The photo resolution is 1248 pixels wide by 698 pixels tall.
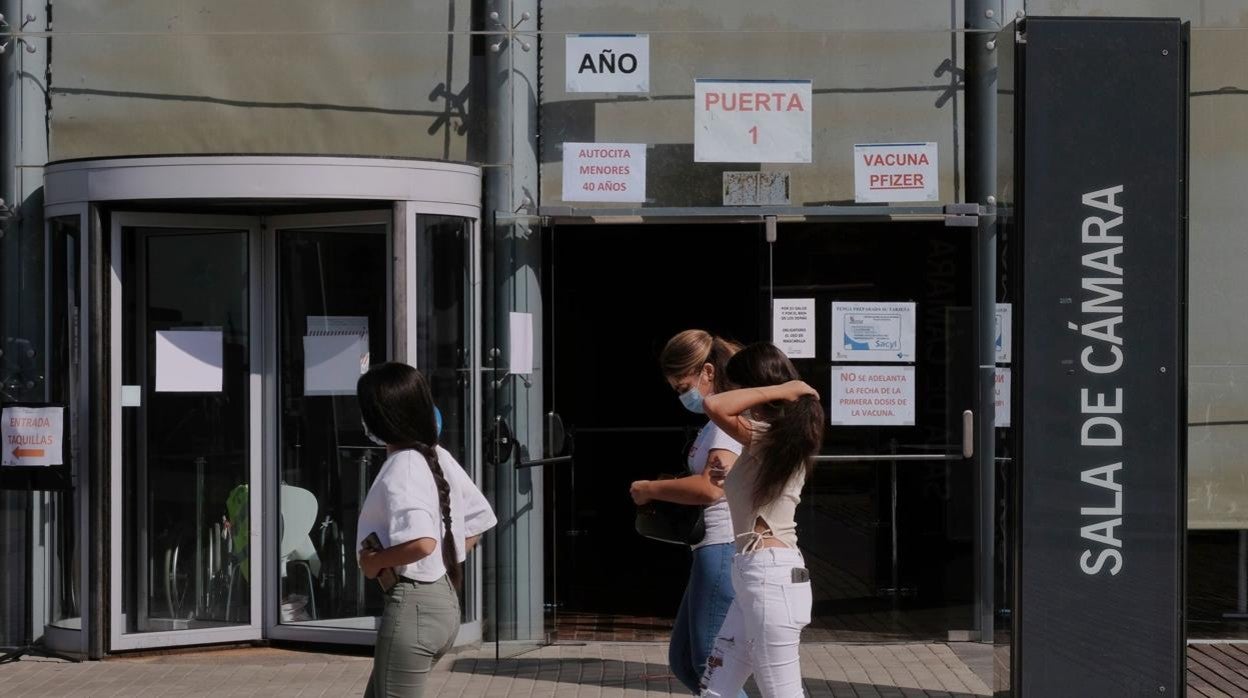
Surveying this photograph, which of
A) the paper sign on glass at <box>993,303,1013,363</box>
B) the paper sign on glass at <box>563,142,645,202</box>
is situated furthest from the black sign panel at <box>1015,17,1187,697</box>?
the paper sign on glass at <box>563,142,645,202</box>

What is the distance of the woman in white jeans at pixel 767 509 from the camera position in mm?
4887

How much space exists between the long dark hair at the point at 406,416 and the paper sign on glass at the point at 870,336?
13.5ft

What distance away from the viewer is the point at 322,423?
8.52m

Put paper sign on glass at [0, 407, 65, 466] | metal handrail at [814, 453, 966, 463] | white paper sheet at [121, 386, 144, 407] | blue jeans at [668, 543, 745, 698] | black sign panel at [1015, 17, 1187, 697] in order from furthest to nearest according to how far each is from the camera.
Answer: metal handrail at [814, 453, 966, 463] → white paper sheet at [121, 386, 144, 407] → paper sign on glass at [0, 407, 65, 466] → black sign panel at [1015, 17, 1187, 697] → blue jeans at [668, 543, 745, 698]

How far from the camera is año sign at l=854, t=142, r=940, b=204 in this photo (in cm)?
843

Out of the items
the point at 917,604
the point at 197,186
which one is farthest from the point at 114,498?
the point at 917,604

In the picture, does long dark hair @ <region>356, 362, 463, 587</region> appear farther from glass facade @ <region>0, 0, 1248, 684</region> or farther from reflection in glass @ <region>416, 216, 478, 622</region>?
glass facade @ <region>0, 0, 1248, 684</region>

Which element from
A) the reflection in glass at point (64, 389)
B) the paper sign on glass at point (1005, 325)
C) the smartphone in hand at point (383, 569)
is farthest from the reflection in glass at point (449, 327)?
the smartphone in hand at point (383, 569)

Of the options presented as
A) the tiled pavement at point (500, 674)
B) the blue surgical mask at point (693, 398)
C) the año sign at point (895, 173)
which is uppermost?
the año sign at point (895, 173)

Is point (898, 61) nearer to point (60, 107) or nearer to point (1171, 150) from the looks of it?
point (1171, 150)

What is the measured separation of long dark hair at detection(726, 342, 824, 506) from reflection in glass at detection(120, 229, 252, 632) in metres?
4.17

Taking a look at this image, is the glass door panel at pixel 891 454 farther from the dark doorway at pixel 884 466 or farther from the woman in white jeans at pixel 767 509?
the woman in white jeans at pixel 767 509

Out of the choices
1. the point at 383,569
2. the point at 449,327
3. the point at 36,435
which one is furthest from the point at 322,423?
the point at 383,569

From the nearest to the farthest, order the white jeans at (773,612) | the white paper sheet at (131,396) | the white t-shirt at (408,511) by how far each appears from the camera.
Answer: the white t-shirt at (408,511)
the white jeans at (773,612)
the white paper sheet at (131,396)
